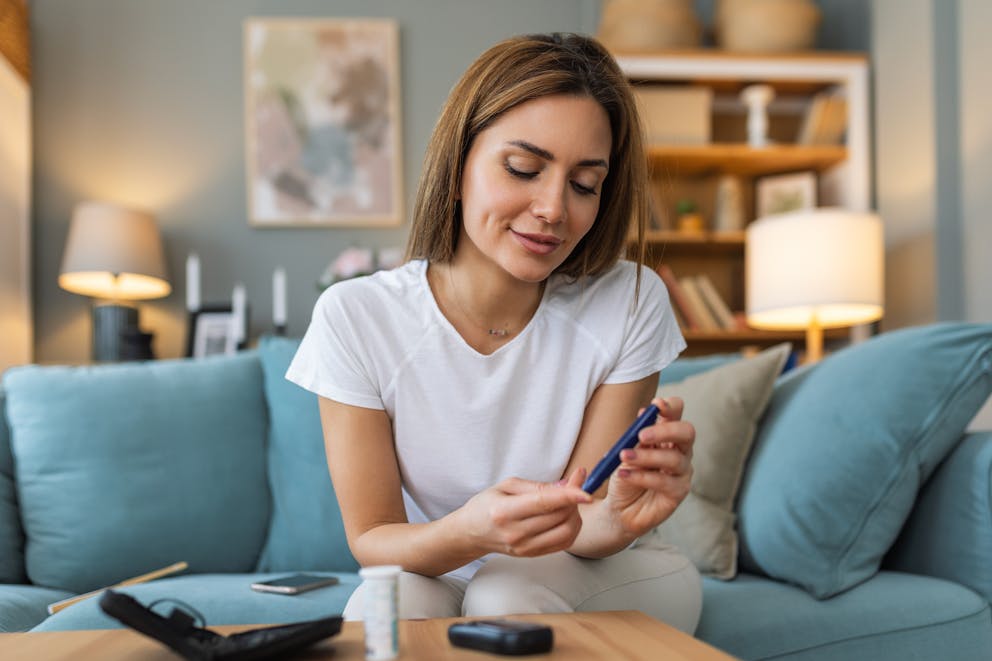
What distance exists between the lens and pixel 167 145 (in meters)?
3.74

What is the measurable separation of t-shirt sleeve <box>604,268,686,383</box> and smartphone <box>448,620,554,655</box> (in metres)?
0.52

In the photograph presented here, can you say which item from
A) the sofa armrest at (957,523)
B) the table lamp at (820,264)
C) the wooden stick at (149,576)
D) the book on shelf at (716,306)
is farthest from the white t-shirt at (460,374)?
the book on shelf at (716,306)

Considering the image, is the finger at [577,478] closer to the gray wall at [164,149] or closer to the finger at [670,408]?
the finger at [670,408]

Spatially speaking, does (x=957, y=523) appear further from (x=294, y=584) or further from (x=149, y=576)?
(x=149, y=576)

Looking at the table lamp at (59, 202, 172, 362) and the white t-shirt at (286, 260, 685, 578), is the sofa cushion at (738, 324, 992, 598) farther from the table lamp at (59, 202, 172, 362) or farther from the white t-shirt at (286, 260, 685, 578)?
the table lamp at (59, 202, 172, 362)

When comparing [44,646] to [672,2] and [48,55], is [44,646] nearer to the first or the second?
[672,2]

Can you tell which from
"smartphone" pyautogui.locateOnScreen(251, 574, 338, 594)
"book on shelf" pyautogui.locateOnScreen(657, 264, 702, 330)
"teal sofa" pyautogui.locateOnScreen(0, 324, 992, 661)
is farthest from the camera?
"book on shelf" pyautogui.locateOnScreen(657, 264, 702, 330)

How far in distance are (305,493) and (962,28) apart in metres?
2.47

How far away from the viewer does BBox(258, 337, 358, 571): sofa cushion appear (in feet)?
6.04

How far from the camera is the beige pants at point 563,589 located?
3.34 ft

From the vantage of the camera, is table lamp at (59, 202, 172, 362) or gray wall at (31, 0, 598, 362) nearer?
table lamp at (59, 202, 172, 362)

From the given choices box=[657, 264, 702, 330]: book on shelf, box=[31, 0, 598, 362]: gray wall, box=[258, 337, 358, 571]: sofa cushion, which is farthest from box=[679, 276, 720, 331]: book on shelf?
box=[258, 337, 358, 571]: sofa cushion

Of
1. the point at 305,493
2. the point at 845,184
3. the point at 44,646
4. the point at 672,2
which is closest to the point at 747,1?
the point at 672,2

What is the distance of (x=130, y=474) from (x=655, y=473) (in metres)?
1.23
